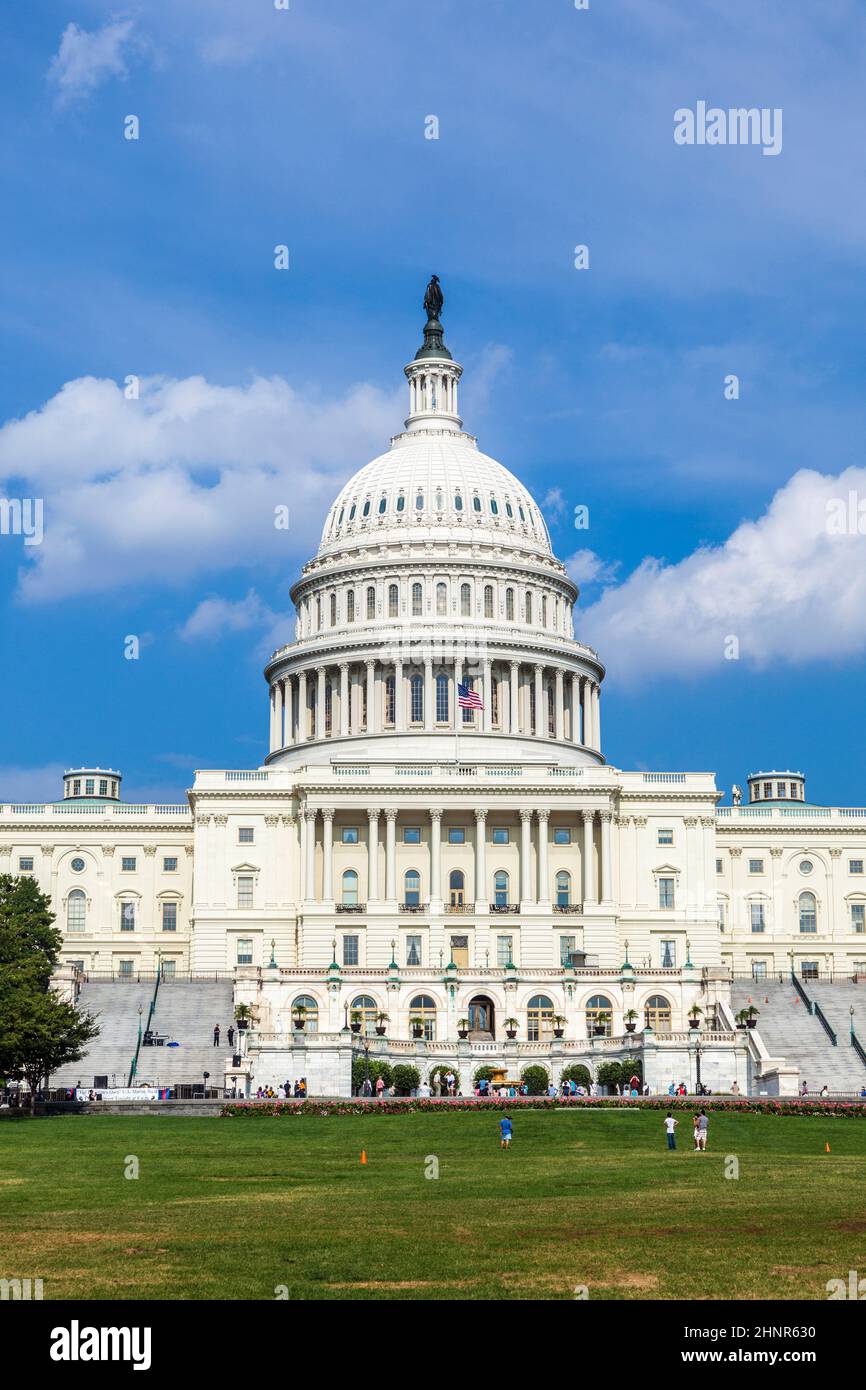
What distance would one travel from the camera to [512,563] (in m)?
141

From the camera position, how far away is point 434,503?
144 metres

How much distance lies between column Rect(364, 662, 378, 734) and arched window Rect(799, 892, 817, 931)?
30.6 m

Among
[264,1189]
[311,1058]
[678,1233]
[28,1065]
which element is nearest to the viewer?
[678,1233]

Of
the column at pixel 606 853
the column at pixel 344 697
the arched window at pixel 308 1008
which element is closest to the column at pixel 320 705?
the column at pixel 344 697

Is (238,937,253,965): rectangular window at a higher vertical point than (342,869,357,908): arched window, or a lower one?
lower

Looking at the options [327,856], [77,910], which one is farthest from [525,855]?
[77,910]

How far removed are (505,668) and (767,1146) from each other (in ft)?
272

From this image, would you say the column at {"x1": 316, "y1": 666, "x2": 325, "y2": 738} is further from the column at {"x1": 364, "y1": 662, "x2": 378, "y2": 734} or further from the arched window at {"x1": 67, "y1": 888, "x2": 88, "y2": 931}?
the arched window at {"x1": 67, "y1": 888, "x2": 88, "y2": 931}

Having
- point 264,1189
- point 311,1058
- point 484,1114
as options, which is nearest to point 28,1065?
point 311,1058

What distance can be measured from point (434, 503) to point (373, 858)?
35.0 m

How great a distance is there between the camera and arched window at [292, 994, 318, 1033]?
9919 cm

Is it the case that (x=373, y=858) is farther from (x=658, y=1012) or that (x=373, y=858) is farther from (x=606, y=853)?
(x=658, y=1012)

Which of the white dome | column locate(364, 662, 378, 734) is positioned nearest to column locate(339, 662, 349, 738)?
column locate(364, 662, 378, 734)
